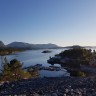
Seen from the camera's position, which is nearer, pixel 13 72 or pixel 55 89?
pixel 55 89

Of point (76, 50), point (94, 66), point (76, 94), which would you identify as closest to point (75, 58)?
point (76, 50)

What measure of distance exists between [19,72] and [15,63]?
171 inches

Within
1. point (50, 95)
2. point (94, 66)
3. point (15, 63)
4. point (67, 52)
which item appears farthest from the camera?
point (67, 52)

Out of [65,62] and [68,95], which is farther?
[65,62]

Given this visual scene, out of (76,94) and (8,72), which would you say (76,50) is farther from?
(76,94)

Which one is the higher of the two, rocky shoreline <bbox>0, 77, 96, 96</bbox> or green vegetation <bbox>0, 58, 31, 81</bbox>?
rocky shoreline <bbox>0, 77, 96, 96</bbox>

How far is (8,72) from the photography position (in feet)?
182

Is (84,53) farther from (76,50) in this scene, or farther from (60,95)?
(60,95)

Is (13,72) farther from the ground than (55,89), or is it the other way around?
(55,89)

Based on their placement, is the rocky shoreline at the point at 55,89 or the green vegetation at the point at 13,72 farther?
the green vegetation at the point at 13,72

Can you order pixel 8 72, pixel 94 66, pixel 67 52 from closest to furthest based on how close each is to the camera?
1. pixel 8 72
2. pixel 94 66
3. pixel 67 52

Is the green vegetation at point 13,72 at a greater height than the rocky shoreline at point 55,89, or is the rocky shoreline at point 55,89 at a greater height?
the rocky shoreline at point 55,89

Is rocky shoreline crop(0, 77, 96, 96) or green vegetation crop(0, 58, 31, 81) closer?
rocky shoreline crop(0, 77, 96, 96)

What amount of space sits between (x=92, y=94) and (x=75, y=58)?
401 feet
